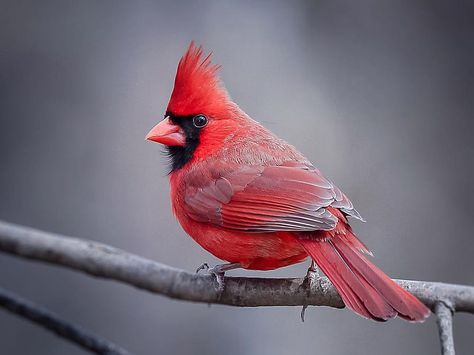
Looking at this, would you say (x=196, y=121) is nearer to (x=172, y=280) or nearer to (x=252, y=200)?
(x=252, y=200)

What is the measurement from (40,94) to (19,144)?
26 cm

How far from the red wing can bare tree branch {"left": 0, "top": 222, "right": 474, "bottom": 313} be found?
17 cm

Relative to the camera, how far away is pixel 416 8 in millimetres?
4438

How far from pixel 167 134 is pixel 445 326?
1.18 m

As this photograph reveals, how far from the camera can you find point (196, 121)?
2.88 metres

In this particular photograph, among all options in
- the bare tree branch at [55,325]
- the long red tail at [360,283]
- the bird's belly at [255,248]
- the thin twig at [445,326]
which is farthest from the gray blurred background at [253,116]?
the bare tree branch at [55,325]

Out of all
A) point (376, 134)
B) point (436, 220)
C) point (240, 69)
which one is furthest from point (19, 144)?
point (436, 220)

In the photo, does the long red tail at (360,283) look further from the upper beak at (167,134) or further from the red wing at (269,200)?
the upper beak at (167,134)

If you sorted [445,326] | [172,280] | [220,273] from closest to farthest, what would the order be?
[172,280] < [445,326] < [220,273]

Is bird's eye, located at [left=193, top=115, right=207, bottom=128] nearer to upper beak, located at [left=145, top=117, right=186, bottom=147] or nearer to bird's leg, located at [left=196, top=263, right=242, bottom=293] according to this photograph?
upper beak, located at [left=145, top=117, right=186, bottom=147]

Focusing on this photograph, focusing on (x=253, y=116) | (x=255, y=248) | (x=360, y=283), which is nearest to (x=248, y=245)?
(x=255, y=248)

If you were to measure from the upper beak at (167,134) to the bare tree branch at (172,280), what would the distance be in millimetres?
676

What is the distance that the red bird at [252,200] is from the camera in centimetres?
224

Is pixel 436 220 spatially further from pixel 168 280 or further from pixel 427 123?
pixel 168 280
